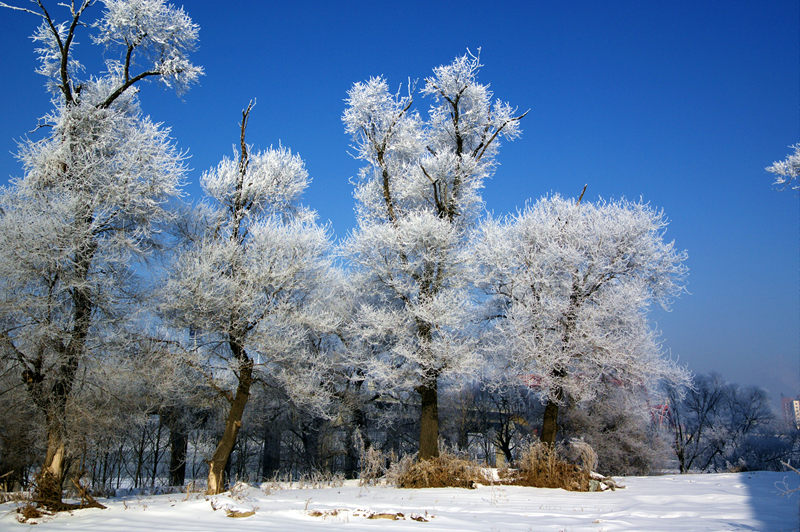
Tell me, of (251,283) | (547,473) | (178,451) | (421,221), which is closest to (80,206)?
(251,283)

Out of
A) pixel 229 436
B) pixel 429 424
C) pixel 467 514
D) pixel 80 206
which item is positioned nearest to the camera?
pixel 467 514

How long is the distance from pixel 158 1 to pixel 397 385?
11660 millimetres

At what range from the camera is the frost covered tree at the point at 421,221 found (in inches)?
600

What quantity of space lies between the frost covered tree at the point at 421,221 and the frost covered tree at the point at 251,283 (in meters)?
1.72

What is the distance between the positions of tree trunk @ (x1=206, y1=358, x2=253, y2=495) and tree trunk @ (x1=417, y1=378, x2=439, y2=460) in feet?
16.2

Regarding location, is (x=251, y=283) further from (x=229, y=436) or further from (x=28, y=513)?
(x=28, y=513)

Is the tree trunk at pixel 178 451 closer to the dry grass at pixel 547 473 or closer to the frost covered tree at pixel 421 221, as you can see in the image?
the frost covered tree at pixel 421 221

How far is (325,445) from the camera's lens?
23953 millimetres

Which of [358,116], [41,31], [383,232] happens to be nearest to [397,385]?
[383,232]

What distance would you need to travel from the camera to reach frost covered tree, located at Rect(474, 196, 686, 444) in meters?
15.4

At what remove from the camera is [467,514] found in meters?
7.26

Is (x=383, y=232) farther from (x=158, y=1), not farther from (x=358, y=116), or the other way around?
(x=158, y=1)

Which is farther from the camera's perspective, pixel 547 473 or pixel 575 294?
pixel 575 294

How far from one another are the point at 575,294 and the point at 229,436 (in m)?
10.8
